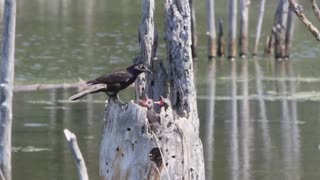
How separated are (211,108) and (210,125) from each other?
6.53 ft

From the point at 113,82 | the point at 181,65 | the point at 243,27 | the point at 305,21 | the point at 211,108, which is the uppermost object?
the point at 243,27

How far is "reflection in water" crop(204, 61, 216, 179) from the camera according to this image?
15.1 meters

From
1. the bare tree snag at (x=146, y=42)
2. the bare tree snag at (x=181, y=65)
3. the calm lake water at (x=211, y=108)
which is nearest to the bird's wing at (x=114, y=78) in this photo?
the bare tree snag at (x=146, y=42)

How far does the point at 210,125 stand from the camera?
61.0 feet

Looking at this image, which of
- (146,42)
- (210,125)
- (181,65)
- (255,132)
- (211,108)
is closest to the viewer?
(181,65)

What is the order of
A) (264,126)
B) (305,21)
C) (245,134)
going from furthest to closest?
(264,126)
(245,134)
(305,21)

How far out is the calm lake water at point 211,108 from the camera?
1517cm

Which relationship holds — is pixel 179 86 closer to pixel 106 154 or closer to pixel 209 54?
pixel 106 154

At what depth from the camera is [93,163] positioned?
49.1 ft

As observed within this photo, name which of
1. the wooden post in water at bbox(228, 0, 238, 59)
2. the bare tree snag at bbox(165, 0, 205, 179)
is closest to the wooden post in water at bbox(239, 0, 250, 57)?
the wooden post in water at bbox(228, 0, 238, 59)

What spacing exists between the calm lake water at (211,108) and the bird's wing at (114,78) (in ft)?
18.6

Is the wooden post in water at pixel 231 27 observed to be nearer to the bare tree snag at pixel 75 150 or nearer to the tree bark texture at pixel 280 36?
the tree bark texture at pixel 280 36

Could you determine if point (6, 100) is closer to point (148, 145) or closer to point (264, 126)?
point (148, 145)

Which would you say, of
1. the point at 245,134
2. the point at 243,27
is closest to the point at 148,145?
the point at 245,134
